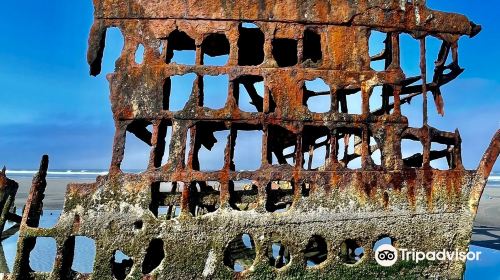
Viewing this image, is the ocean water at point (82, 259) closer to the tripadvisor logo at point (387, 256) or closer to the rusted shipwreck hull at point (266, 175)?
the rusted shipwreck hull at point (266, 175)

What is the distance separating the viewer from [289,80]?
180 inches

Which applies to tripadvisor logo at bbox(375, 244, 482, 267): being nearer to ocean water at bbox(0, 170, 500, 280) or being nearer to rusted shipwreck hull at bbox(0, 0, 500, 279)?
rusted shipwreck hull at bbox(0, 0, 500, 279)

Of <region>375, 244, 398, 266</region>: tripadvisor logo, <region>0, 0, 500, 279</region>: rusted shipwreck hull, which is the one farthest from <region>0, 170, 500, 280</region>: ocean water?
<region>375, 244, 398, 266</region>: tripadvisor logo

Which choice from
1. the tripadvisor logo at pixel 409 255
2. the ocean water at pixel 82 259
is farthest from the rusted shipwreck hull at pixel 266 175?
the ocean water at pixel 82 259

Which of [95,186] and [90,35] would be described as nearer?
[95,186]

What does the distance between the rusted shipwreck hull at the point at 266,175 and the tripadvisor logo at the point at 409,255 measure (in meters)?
0.05

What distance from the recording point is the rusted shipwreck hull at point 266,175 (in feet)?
14.3

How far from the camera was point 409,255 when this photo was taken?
449 cm

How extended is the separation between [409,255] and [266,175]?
1.65 meters

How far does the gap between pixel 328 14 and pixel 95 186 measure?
2.96 meters

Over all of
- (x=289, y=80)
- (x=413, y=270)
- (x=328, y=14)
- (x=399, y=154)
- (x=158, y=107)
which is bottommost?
(x=413, y=270)

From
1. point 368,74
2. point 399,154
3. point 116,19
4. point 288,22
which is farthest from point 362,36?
Result: point 116,19

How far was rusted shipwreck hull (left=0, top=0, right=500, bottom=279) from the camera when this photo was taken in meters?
4.35

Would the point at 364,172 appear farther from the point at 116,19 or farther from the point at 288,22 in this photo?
the point at 116,19
